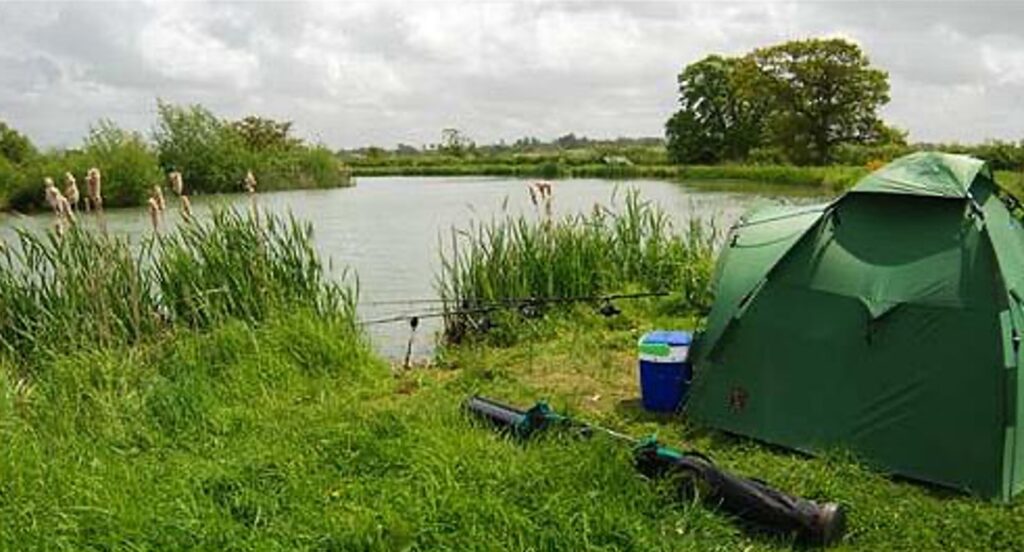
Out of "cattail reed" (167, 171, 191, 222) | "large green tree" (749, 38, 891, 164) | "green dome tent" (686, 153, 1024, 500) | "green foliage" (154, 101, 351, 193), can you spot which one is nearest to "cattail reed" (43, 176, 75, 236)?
"cattail reed" (167, 171, 191, 222)

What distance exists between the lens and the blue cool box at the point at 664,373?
5031mm

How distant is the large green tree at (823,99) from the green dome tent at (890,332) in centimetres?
3698

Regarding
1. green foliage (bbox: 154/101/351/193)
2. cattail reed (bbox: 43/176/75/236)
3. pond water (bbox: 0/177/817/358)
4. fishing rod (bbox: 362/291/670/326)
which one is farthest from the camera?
green foliage (bbox: 154/101/351/193)

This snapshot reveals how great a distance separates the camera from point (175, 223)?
6.86 metres

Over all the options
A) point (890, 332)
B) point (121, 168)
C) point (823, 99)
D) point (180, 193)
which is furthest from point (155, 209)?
point (823, 99)

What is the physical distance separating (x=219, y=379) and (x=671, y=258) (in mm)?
4885

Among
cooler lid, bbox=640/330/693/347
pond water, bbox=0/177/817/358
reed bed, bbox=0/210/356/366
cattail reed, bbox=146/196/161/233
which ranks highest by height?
cattail reed, bbox=146/196/161/233

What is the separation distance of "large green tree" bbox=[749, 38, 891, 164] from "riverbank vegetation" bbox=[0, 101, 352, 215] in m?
20.3

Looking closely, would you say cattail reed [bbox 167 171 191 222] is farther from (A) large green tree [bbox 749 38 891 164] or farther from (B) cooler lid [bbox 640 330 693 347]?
(A) large green tree [bbox 749 38 891 164]

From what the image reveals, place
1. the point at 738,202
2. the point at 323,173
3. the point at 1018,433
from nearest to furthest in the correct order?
the point at 1018,433
the point at 738,202
the point at 323,173

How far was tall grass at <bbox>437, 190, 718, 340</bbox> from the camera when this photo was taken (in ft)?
26.0

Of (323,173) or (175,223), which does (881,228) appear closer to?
(175,223)

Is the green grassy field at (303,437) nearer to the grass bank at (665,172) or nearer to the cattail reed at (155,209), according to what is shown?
the cattail reed at (155,209)

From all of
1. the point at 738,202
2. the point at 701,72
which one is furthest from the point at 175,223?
the point at 701,72
